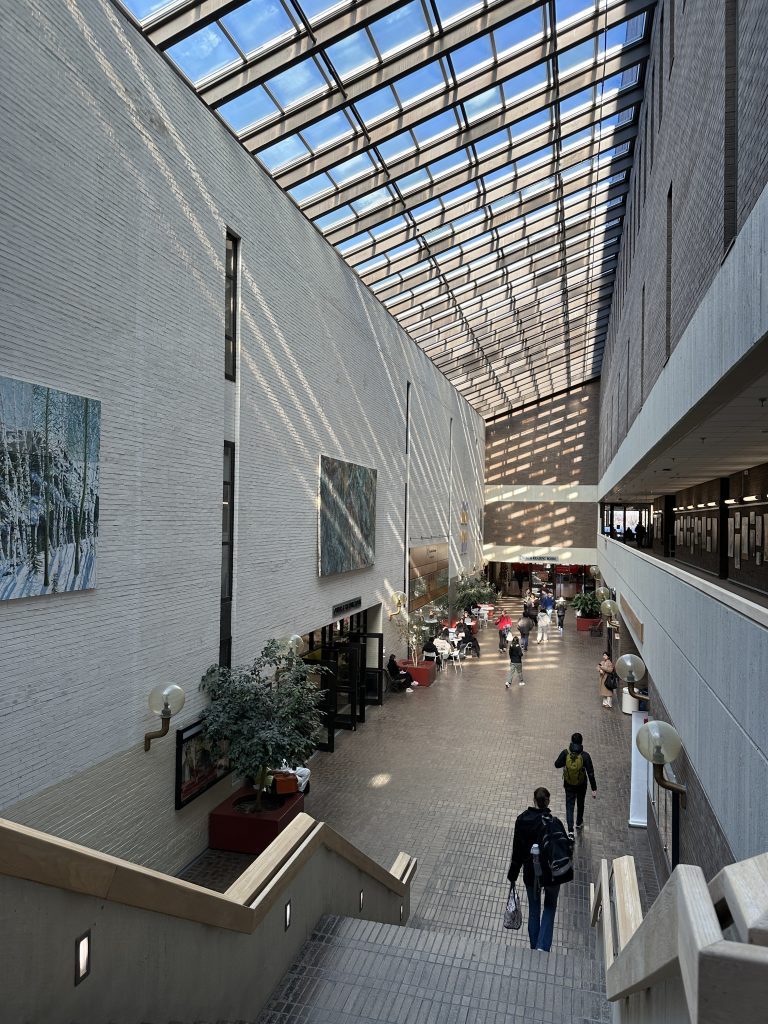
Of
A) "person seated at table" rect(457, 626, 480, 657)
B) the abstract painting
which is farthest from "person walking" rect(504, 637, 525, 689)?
the abstract painting

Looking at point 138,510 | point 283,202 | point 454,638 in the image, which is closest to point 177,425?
point 138,510

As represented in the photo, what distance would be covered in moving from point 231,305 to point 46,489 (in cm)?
501

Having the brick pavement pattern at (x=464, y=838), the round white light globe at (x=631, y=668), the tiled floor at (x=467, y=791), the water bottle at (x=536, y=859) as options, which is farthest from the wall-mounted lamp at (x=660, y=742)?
the round white light globe at (x=631, y=668)

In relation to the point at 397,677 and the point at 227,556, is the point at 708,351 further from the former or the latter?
the point at 397,677

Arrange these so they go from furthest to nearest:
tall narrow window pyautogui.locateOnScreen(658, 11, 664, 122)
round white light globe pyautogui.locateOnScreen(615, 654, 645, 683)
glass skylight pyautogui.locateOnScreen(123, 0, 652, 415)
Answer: tall narrow window pyautogui.locateOnScreen(658, 11, 664, 122) < round white light globe pyautogui.locateOnScreen(615, 654, 645, 683) < glass skylight pyautogui.locateOnScreen(123, 0, 652, 415)

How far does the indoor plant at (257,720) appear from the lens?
30.7ft

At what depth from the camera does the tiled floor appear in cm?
891

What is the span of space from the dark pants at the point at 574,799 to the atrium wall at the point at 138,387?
195 inches

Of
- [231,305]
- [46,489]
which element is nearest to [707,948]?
Answer: [46,489]

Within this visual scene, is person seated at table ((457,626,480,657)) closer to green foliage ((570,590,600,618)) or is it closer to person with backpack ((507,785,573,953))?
green foliage ((570,590,600,618))

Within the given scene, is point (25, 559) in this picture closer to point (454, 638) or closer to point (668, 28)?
point (668, 28)

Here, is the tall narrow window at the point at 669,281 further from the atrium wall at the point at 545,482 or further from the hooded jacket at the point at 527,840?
the atrium wall at the point at 545,482

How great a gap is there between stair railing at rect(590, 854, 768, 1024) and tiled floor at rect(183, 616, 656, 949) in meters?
6.64

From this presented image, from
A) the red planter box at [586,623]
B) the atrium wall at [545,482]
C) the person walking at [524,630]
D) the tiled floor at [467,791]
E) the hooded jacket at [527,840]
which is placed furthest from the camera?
the atrium wall at [545,482]
